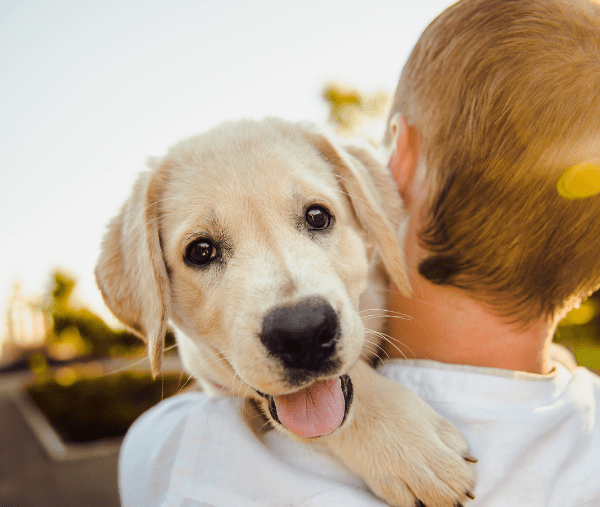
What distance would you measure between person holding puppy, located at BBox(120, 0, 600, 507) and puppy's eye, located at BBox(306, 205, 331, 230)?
0.47 meters

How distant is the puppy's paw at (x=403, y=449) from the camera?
1.81m

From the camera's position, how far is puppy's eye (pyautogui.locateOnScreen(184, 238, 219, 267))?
2351 millimetres

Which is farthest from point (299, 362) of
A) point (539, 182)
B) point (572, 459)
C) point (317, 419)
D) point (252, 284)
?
point (539, 182)

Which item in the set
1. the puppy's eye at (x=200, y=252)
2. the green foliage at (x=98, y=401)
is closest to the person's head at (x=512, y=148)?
the puppy's eye at (x=200, y=252)

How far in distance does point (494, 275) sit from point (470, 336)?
29cm

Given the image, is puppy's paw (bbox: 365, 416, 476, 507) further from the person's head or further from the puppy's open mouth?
the person's head

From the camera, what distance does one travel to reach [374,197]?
2.47 metres

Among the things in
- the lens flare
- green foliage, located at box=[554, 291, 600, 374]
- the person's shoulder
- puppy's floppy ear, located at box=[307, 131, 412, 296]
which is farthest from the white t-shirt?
green foliage, located at box=[554, 291, 600, 374]

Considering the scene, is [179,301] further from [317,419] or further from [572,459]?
[572,459]

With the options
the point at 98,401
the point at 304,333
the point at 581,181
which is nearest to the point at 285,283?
the point at 304,333

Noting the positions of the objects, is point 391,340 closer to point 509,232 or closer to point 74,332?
point 509,232

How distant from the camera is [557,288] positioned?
2.15 metres

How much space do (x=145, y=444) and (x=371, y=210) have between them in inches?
59.6

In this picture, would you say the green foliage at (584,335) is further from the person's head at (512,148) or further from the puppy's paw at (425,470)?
the puppy's paw at (425,470)
